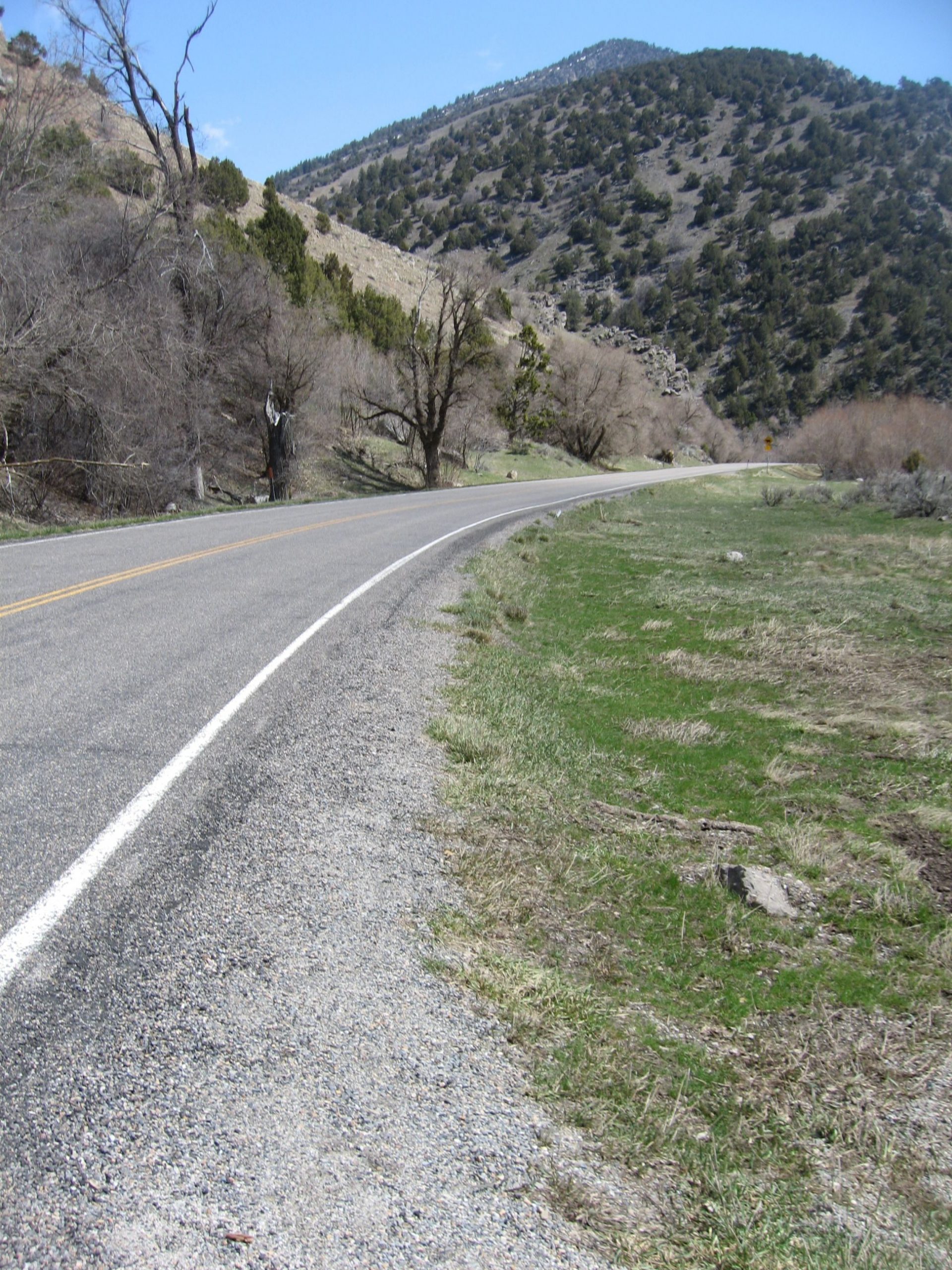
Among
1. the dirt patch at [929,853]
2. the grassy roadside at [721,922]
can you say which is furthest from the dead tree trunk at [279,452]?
the dirt patch at [929,853]

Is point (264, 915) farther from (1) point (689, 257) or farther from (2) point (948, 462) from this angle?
(1) point (689, 257)

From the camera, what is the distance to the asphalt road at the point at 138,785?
2615 millimetres

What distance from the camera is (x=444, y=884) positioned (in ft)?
14.3

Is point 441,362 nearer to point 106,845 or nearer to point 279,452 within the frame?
point 279,452

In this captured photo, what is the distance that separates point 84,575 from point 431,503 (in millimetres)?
17375

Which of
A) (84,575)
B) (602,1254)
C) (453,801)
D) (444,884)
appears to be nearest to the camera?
(602,1254)

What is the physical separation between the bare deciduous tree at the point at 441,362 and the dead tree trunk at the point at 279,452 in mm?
6226

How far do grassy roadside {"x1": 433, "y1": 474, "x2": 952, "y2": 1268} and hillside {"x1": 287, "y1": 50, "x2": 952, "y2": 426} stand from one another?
331 ft

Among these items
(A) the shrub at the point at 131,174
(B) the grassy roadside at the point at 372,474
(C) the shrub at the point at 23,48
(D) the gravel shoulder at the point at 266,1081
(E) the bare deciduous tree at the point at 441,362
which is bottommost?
(D) the gravel shoulder at the point at 266,1081

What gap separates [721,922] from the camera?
450 cm

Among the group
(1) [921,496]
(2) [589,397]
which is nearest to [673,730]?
(1) [921,496]

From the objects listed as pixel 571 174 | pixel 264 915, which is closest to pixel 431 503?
pixel 264 915

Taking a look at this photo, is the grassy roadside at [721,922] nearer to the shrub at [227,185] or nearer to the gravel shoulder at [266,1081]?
the gravel shoulder at [266,1081]

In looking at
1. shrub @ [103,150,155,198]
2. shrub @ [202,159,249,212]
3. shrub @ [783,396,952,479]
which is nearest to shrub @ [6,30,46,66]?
shrub @ [202,159,249,212]
